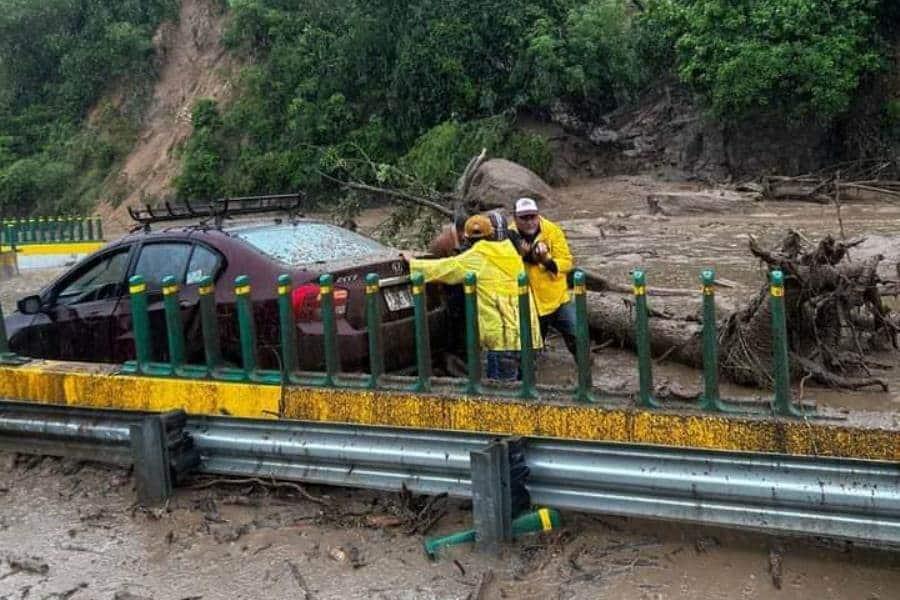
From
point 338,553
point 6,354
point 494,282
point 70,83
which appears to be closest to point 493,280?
point 494,282

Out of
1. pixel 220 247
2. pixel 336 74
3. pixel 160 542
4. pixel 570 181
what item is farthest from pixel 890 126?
pixel 160 542

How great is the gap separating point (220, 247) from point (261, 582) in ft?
8.42

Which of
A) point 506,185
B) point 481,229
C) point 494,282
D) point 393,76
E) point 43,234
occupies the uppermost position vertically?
point 393,76

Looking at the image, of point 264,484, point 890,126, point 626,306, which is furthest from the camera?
point 890,126

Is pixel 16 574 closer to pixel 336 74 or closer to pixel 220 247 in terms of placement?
pixel 220 247

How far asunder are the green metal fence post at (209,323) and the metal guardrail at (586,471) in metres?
0.36

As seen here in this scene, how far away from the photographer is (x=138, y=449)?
527 centimetres

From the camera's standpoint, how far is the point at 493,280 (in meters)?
5.65

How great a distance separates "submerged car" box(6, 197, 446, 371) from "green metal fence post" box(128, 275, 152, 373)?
0.54 meters

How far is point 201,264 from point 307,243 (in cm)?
74

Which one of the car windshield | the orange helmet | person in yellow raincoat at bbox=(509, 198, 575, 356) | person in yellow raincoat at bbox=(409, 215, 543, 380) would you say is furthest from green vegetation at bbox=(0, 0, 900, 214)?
person in yellow raincoat at bbox=(409, 215, 543, 380)

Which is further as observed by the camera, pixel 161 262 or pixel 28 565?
pixel 161 262

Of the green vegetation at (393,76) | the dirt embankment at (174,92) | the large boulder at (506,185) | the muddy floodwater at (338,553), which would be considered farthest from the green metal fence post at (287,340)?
the dirt embankment at (174,92)

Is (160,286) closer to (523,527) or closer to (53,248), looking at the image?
(523,527)
